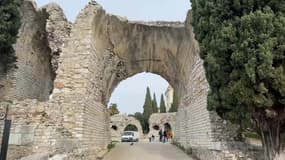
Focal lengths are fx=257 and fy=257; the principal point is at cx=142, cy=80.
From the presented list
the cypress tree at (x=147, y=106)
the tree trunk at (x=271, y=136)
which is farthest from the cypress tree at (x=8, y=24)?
the cypress tree at (x=147, y=106)

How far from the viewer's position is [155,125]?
88.8 feet

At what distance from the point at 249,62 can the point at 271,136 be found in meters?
1.91

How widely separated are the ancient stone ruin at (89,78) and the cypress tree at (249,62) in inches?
55.7

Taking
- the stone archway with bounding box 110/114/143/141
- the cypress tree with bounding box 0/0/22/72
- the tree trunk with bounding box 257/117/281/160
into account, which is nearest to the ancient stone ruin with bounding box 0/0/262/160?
the tree trunk with bounding box 257/117/281/160

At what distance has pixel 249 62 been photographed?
561 centimetres

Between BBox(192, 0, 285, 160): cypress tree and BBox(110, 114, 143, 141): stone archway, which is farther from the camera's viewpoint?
BBox(110, 114, 143, 141): stone archway

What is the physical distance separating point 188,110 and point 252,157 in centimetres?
446

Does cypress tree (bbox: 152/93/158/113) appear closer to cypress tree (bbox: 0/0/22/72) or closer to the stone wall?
the stone wall

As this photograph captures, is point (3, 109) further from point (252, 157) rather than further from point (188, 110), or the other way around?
point (252, 157)

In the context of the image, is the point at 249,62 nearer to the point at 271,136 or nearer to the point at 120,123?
the point at 271,136

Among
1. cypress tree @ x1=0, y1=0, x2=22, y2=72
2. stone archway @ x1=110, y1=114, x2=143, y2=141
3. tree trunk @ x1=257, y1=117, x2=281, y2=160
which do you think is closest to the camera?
tree trunk @ x1=257, y1=117, x2=281, y2=160

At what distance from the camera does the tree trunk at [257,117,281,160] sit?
5984 mm

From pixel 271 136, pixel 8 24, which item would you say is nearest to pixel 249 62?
pixel 271 136

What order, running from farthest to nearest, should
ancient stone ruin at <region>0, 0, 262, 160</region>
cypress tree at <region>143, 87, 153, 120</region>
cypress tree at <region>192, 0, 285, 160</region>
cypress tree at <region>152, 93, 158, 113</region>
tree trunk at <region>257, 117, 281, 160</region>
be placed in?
cypress tree at <region>152, 93, 158, 113</region> → cypress tree at <region>143, 87, 153, 120</region> → ancient stone ruin at <region>0, 0, 262, 160</region> → tree trunk at <region>257, 117, 281, 160</region> → cypress tree at <region>192, 0, 285, 160</region>
